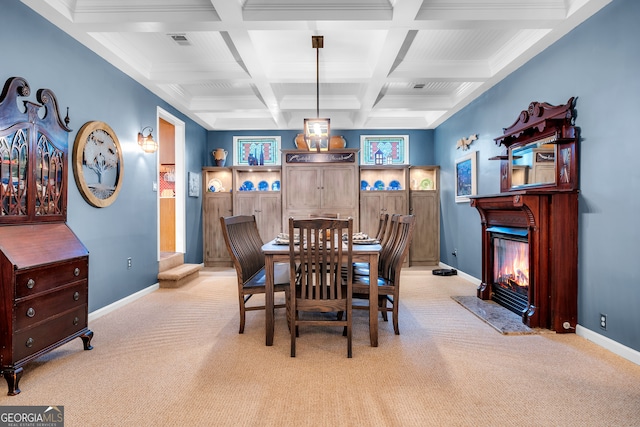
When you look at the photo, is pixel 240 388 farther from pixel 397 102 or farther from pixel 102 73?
pixel 397 102

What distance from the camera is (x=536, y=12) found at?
2.80m

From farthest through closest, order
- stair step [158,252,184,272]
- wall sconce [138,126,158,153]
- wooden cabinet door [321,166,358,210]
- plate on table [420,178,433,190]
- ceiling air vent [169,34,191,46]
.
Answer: plate on table [420,178,433,190] < wooden cabinet door [321,166,358,210] < stair step [158,252,184,272] < wall sconce [138,126,158,153] < ceiling air vent [169,34,191,46]

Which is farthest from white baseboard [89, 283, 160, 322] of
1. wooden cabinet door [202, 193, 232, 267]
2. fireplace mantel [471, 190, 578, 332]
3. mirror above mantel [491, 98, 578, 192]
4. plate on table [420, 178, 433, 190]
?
plate on table [420, 178, 433, 190]

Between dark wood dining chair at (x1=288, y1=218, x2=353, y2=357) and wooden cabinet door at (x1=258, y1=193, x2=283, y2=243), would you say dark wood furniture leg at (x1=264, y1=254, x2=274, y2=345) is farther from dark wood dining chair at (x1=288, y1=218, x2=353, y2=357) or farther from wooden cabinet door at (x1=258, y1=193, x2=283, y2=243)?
wooden cabinet door at (x1=258, y1=193, x2=283, y2=243)

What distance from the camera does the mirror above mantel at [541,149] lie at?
2.98 meters

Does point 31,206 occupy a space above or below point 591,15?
below

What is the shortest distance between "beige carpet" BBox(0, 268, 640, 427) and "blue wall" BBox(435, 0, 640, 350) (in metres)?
0.40

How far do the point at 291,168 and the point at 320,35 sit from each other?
3.11 meters

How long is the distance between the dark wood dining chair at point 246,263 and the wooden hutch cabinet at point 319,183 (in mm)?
2689

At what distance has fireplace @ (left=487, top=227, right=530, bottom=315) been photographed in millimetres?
3367

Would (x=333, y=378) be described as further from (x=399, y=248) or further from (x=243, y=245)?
(x=243, y=245)

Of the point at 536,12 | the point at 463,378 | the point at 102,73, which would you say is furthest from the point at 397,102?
the point at 463,378

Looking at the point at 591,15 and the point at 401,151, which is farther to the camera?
the point at 401,151

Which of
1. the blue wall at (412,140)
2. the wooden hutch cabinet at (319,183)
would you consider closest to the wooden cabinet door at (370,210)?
the wooden hutch cabinet at (319,183)
